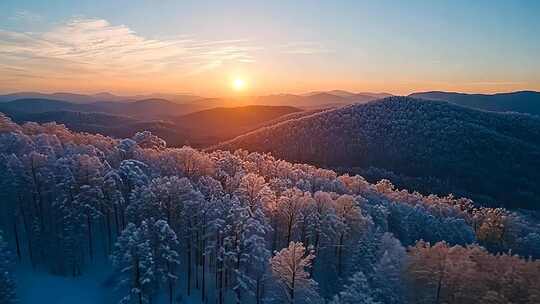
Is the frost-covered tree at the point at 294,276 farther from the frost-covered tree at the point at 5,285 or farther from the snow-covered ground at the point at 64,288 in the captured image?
the frost-covered tree at the point at 5,285

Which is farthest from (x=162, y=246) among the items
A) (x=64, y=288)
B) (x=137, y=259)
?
(x=64, y=288)

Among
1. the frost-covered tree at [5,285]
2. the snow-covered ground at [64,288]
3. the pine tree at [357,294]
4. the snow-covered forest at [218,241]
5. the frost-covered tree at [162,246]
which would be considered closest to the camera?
the pine tree at [357,294]

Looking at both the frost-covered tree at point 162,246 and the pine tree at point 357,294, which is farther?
the frost-covered tree at point 162,246

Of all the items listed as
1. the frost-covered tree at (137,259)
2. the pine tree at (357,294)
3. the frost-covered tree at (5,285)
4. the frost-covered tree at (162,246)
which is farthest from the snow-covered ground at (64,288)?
the pine tree at (357,294)

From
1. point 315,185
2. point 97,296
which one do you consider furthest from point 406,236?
point 97,296

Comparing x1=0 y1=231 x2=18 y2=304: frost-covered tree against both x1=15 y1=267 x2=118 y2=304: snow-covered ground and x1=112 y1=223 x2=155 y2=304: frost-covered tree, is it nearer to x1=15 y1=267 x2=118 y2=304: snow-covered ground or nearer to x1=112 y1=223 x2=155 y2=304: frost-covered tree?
x1=15 y1=267 x2=118 y2=304: snow-covered ground

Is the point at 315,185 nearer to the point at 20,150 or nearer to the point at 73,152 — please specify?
the point at 73,152

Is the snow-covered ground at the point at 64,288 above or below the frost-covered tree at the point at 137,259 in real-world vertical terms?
below

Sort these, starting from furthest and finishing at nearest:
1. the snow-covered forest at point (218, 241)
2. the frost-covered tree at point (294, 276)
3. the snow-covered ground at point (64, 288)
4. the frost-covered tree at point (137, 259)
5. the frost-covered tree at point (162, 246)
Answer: the snow-covered ground at point (64, 288) → the frost-covered tree at point (162, 246) → the snow-covered forest at point (218, 241) → the frost-covered tree at point (294, 276) → the frost-covered tree at point (137, 259)

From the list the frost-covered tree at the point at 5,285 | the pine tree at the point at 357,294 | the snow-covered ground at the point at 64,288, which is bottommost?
the snow-covered ground at the point at 64,288
